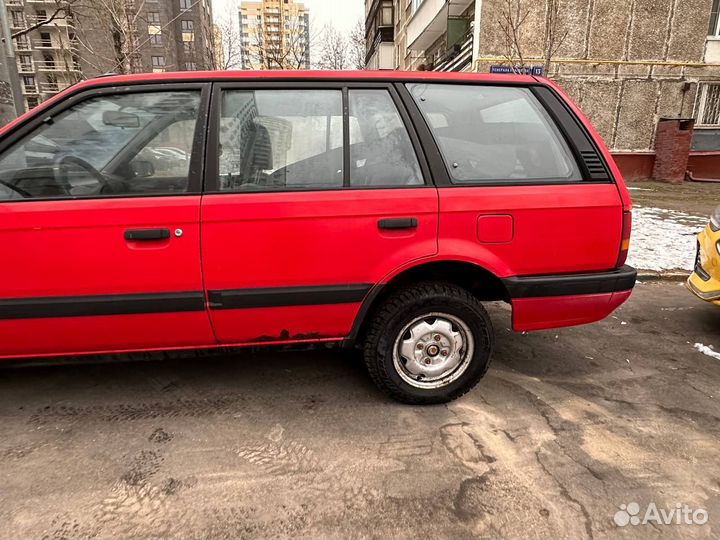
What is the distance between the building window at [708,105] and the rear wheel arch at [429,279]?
16.9 m

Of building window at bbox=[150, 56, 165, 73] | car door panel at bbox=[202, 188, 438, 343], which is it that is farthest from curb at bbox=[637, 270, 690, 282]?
building window at bbox=[150, 56, 165, 73]

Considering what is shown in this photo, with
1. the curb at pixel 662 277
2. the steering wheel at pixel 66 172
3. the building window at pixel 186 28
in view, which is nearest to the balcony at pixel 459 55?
the curb at pixel 662 277

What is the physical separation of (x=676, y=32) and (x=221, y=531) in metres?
18.4

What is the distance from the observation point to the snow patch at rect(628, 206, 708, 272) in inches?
229

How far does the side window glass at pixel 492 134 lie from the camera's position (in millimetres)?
2578

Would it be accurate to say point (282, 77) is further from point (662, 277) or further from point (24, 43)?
point (24, 43)

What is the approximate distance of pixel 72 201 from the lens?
227cm

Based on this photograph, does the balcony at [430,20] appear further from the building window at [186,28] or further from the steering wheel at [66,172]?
the building window at [186,28]

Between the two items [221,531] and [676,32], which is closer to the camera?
[221,531]

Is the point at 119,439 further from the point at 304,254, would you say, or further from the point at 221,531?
the point at 304,254

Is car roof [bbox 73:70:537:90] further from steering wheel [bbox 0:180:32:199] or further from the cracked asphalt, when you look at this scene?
the cracked asphalt

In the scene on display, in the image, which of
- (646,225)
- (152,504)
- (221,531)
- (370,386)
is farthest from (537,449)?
(646,225)

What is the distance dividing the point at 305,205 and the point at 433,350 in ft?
3.60

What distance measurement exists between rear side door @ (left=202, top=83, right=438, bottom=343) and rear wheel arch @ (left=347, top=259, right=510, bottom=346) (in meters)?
0.06
